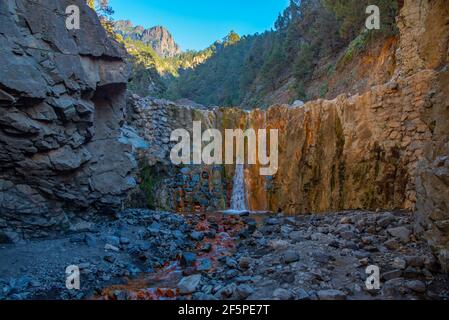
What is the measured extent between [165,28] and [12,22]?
128 metres

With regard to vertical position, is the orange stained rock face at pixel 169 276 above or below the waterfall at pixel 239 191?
below

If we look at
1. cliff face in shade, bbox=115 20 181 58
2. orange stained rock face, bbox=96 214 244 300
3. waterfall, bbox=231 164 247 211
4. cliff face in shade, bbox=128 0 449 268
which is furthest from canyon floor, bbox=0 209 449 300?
cliff face in shade, bbox=115 20 181 58

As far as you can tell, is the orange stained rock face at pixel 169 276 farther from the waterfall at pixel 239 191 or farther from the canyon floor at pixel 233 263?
the waterfall at pixel 239 191

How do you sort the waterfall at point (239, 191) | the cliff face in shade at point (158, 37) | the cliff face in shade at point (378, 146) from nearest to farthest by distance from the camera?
1. the cliff face in shade at point (378, 146)
2. the waterfall at point (239, 191)
3. the cliff face in shade at point (158, 37)

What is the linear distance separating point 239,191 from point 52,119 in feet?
28.2

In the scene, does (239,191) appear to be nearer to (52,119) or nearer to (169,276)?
(169,276)

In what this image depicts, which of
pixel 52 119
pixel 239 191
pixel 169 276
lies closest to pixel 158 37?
pixel 239 191

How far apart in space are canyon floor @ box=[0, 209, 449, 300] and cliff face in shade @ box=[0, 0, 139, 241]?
2.34 ft

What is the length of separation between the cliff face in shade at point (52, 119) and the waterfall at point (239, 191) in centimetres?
580

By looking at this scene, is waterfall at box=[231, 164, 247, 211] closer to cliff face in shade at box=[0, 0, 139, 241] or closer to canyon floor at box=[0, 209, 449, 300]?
canyon floor at box=[0, 209, 449, 300]

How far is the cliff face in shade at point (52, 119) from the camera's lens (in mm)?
7352

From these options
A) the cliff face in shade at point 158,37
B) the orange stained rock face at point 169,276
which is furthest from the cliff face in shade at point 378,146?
the cliff face in shade at point 158,37
